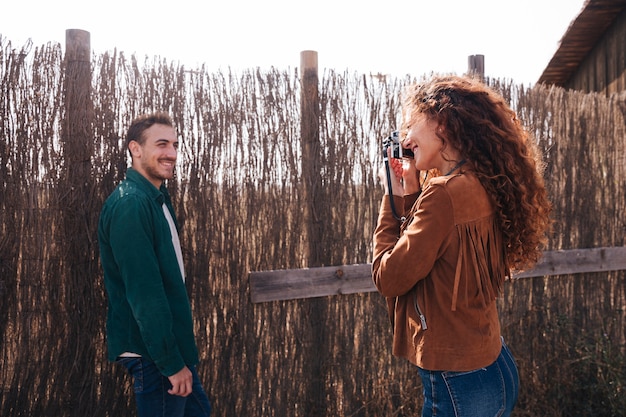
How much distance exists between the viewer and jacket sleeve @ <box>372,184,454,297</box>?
1896mm

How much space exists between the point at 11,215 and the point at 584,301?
464cm

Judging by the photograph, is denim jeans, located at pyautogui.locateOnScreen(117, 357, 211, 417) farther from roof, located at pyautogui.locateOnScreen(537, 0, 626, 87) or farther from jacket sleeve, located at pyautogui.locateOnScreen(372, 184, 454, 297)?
roof, located at pyautogui.locateOnScreen(537, 0, 626, 87)

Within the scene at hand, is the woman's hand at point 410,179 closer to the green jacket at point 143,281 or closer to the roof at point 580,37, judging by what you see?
→ the green jacket at point 143,281

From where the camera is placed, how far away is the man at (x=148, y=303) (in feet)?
7.86

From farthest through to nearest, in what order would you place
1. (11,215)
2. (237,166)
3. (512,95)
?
(512,95)
(237,166)
(11,215)

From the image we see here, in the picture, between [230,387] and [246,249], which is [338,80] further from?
[230,387]

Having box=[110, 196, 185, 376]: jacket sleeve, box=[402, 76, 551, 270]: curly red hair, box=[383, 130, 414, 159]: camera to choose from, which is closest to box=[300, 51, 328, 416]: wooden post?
box=[110, 196, 185, 376]: jacket sleeve

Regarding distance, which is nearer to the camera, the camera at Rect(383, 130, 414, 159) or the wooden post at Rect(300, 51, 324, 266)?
the camera at Rect(383, 130, 414, 159)

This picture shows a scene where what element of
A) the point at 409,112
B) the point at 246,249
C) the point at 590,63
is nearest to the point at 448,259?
the point at 409,112

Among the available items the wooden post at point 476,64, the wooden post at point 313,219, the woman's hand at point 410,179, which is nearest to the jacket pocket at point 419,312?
the woman's hand at point 410,179

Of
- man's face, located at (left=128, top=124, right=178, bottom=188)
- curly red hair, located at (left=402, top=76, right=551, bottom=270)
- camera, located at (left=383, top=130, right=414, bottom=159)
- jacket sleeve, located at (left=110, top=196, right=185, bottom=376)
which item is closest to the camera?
curly red hair, located at (left=402, top=76, right=551, bottom=270)

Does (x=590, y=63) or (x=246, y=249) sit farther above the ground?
(x=590, y=63)

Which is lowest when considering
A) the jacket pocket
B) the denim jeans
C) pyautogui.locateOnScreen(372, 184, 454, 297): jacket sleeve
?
the denim jeans

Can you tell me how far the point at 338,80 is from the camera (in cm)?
407
